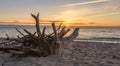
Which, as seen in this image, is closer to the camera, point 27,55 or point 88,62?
point 88,62

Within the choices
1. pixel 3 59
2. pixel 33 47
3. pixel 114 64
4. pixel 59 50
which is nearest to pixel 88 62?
pixel 114 64

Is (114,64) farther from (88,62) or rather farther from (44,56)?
(44,56)

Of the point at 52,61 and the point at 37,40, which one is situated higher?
the point at 37,40

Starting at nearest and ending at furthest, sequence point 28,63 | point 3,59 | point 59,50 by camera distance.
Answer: point 28,63, point 3,59, point 59,50

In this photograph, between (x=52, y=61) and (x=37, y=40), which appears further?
(x=37, y=40)

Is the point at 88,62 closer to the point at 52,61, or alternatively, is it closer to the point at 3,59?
the point at 52,61

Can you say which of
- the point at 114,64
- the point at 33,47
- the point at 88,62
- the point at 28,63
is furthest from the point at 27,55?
→ the point at 114,64

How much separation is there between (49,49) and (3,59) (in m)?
1.74

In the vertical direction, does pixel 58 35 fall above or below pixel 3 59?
above

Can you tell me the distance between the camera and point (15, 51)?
29.2 ft

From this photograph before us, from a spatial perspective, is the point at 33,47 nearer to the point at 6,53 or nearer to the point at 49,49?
the point at 49,49

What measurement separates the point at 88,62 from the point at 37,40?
2.07 meters

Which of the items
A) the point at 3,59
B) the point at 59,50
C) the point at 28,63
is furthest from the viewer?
the point at 59,50

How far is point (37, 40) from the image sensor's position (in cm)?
944
